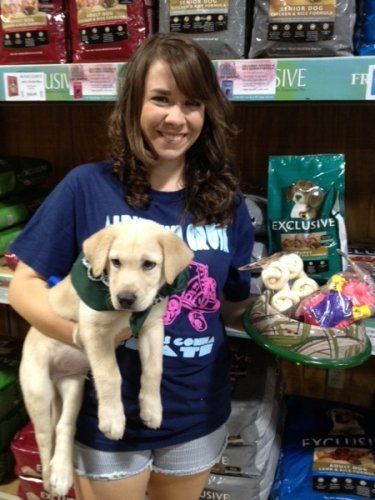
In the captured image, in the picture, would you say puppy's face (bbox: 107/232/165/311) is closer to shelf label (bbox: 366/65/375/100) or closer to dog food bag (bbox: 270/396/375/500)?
shelf label (bbox: 366/65/375/100)

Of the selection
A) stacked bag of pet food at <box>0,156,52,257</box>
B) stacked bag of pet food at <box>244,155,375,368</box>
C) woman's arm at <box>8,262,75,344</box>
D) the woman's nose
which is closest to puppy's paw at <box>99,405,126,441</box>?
woman's arm at <box>8,262,75,344</box>

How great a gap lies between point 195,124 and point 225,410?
60cm

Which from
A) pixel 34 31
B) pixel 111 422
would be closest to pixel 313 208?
pixel 111 422

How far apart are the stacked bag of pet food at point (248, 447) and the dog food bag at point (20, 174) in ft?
2.87

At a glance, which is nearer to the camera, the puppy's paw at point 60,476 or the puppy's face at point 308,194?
the puppy's paw at point 60,476

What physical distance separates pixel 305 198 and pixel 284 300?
38 cm

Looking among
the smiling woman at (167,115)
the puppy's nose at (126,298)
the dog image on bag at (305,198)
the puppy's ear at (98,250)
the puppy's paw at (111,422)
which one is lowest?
the puppy's paw at (111,422)

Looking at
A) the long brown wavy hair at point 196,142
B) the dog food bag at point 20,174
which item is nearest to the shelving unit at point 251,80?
the long brown wavy hair at point 196,142

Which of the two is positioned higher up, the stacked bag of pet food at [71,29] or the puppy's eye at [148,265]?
the stacked bag of pet food at [71,29]

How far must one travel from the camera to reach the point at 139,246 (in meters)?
0.67

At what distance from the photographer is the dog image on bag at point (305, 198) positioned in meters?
1.16

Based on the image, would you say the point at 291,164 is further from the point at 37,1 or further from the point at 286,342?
the point at 37,1

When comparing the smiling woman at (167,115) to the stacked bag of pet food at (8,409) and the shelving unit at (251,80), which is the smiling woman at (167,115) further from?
the stacked bag of pet food at (8,409)

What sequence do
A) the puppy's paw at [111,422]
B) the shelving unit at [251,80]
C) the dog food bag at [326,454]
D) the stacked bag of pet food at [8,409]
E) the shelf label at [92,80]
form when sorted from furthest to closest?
the stacked bag of pet food at [8,409] → the dog food bag at [326,454] → the shelf label at [92,80] → the shelving unit at [251,80] → the puppy's paw at [111,422]
